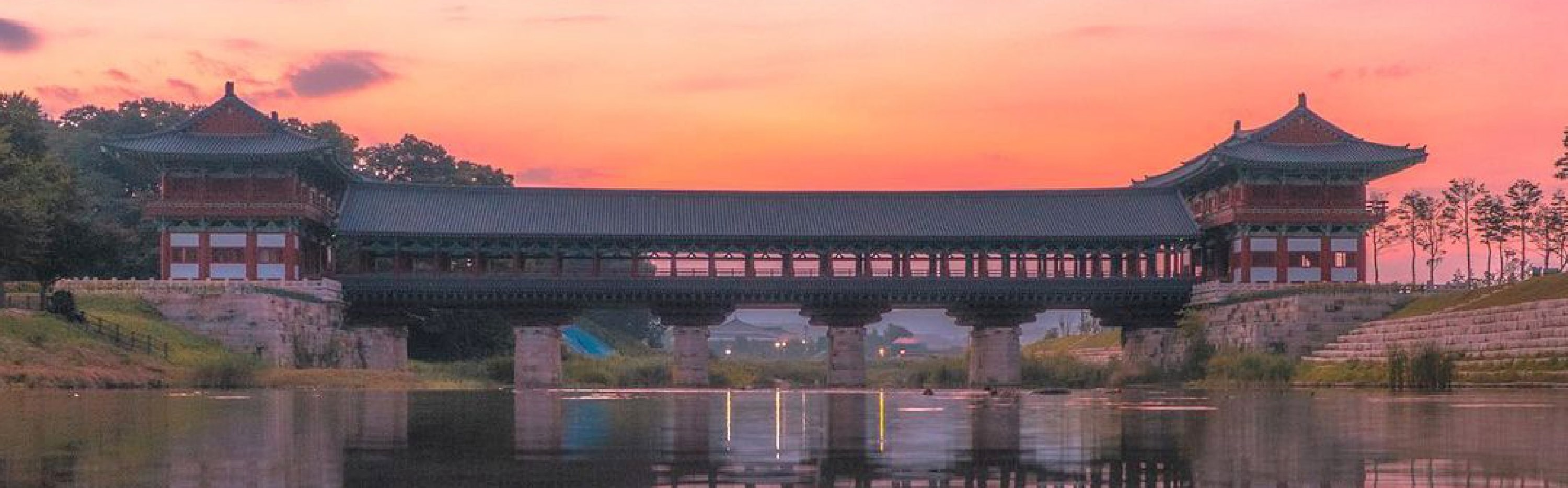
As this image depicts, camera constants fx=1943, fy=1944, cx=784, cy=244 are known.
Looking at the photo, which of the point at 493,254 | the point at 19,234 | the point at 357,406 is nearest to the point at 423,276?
the point at 493,254

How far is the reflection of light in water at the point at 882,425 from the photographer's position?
31641 millimetres

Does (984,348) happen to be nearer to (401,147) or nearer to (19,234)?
(19,234)

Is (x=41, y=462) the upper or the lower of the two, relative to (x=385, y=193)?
lower

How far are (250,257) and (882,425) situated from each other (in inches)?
2575

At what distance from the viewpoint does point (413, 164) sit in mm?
151750

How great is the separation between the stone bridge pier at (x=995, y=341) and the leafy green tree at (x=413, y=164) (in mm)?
55670

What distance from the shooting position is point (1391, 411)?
4341cm

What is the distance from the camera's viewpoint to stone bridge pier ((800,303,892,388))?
100938 mm

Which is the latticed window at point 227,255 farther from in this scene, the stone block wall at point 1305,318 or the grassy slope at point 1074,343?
the stone block wall at point 1305,318

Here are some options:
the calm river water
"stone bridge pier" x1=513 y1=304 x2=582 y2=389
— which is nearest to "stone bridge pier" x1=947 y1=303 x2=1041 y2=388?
"stone bridge pier" x1=513 y1=304 x2=582 y2=389

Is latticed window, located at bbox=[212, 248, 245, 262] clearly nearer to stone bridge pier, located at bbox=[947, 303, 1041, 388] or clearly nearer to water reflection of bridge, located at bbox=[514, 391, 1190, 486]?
stone bridge pier, located at bbox=[947, 303, 1041, 388]

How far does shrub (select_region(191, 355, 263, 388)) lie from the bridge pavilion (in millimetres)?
21493

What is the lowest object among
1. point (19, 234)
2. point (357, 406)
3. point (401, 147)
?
point (357, 406)

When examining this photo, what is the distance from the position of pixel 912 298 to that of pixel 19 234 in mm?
45134
